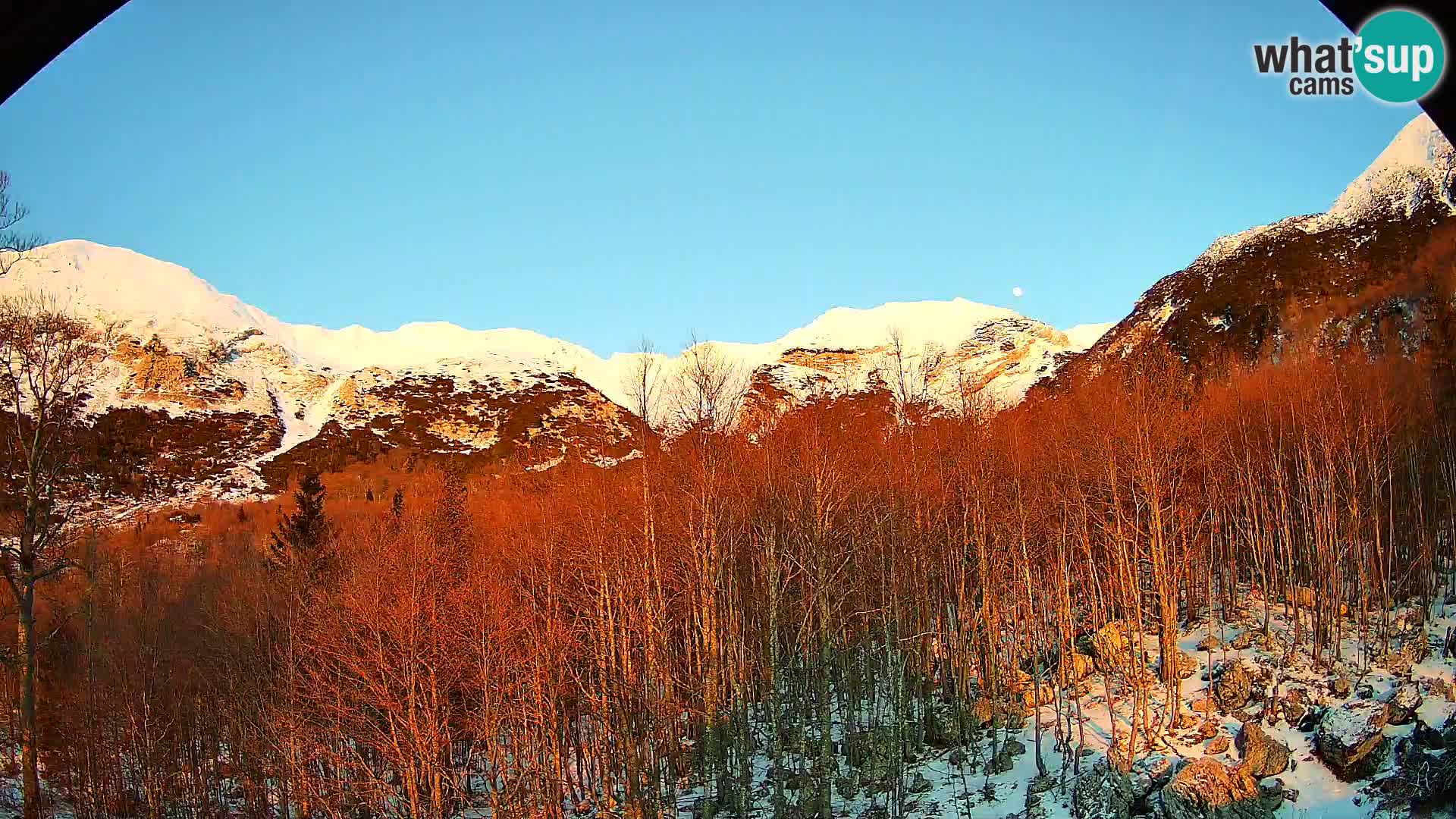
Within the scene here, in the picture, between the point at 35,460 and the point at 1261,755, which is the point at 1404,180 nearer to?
the point at 1261,755

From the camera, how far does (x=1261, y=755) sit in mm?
22297

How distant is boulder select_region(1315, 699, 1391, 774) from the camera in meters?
21.8

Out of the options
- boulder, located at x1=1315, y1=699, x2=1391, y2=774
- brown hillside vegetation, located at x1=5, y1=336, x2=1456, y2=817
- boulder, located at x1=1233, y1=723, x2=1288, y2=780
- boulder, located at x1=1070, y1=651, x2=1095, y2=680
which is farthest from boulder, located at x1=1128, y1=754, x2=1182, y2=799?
boulder, located at x1=1070, y1=651, x2=1095, y2=680

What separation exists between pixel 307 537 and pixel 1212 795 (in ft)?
122

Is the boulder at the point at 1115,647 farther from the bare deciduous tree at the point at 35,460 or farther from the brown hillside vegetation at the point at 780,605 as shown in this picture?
the bare deciduous tree at the point at 35,460

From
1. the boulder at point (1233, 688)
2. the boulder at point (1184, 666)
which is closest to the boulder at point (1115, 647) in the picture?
the boulder at point (1184, 666)

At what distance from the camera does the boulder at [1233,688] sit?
25.4 m

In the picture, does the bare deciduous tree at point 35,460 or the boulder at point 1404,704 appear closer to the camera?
the bare deciduous tree at point 35,460

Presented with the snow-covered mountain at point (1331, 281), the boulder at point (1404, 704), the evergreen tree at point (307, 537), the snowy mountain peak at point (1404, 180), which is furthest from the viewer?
the snowy mountain peak at point (1404, 180)

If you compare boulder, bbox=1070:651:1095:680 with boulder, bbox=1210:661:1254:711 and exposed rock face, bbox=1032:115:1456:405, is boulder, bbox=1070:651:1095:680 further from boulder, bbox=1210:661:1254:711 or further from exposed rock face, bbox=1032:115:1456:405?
exposed rock face, bbox=1032:115:1456:405

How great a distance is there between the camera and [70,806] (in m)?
33.9

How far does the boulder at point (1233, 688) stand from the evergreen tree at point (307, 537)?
3304 centimetres

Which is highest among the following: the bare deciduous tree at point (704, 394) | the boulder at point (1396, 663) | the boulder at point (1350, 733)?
the bare deciduous tree at point (704, 394)

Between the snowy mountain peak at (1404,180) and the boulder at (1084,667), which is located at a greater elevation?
the snowy mountain peak at (1404,180)
